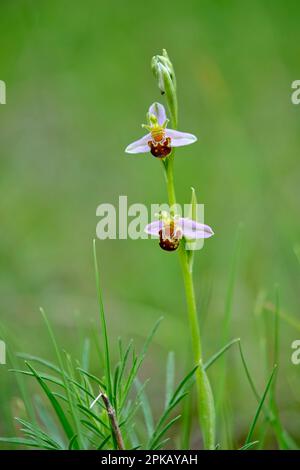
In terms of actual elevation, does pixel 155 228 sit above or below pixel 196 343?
above

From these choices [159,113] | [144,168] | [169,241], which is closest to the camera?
[169,241]

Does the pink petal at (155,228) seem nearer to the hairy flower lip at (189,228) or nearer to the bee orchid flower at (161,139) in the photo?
the hairy flower lip at (189,228)

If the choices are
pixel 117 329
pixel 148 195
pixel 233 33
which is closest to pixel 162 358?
pixel 117 329

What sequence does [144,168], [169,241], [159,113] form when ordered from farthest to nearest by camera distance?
[144,168], [159,113], [169,241]

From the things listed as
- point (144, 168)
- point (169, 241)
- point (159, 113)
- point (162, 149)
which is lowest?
point (169, 241)

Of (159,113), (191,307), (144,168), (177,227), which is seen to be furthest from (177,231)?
(144,168)

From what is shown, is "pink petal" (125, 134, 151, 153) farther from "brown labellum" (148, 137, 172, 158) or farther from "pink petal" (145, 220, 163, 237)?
"pink petal" (145, 220, 163, 237)

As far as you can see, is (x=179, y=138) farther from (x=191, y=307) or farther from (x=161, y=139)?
(x=191, y=307)
